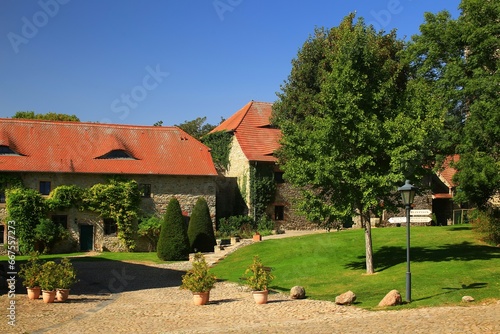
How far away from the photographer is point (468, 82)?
25.2 meters

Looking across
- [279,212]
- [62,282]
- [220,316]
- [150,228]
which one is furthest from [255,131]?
[220,316]

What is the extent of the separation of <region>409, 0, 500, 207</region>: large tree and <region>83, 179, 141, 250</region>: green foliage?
1960 centimetres

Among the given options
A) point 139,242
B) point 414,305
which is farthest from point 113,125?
point 414,305

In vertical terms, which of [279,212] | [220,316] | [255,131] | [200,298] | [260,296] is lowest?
[220,316]

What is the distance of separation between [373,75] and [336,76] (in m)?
1.68

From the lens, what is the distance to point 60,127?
39688mm

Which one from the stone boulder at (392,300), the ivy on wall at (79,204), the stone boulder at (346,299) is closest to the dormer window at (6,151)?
the ivy on wall at (79,204)

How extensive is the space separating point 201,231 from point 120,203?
6647mm

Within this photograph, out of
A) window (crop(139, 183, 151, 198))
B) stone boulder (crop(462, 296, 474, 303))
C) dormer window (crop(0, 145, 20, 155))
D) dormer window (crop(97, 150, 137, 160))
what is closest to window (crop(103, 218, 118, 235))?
window (crop(139, 183, 151, 198))

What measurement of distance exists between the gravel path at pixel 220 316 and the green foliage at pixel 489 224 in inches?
477

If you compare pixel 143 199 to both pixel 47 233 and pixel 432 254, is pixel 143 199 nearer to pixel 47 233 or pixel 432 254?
pixel 47 233

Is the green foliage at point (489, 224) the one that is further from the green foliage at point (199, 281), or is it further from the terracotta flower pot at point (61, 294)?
the terracotta flower pot at point (61, 294)

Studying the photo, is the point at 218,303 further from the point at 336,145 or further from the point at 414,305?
the point at 336,145

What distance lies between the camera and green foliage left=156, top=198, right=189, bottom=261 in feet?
101
